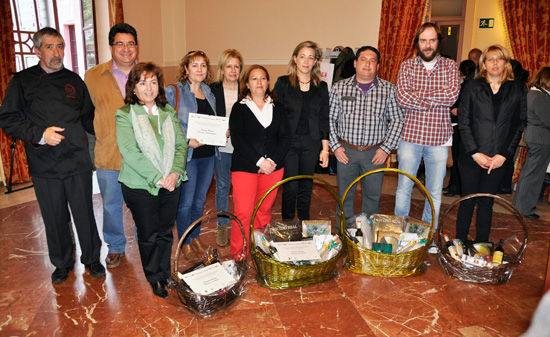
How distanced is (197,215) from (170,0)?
4.88 metres

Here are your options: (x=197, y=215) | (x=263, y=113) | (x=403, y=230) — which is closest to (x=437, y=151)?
(x=403, y=230)

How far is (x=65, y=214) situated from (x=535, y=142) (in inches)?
152

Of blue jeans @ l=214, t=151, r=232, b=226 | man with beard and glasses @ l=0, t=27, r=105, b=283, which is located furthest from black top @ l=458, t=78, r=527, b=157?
man with beard and glasses @ l=0, t=27, r=105, b=283

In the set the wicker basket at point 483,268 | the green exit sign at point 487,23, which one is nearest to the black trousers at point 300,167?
the wicker basket at point 483,268

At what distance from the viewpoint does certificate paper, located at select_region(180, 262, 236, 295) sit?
2203mm

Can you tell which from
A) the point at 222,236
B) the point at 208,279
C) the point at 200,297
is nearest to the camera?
the point at 200,297

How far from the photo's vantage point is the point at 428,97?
2.75m

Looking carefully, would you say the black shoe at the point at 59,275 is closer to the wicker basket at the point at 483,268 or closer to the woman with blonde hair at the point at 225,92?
the woman with blonde hair at the point at 225,92

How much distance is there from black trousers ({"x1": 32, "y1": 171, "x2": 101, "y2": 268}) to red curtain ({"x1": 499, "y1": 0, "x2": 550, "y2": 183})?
5.22m

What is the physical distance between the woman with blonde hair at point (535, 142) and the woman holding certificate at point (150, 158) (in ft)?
10.3

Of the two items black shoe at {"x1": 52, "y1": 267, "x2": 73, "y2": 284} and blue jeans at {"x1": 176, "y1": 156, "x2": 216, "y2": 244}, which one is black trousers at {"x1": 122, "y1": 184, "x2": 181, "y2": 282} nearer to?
blue jeans at {"x1": 176, "y1": 156, "x2": 216, "y2": 244}

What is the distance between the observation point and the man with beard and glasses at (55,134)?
2.22 metres

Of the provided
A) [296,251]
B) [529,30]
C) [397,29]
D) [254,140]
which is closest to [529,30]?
[529,30]

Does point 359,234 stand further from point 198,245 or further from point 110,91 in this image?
point 110,91
